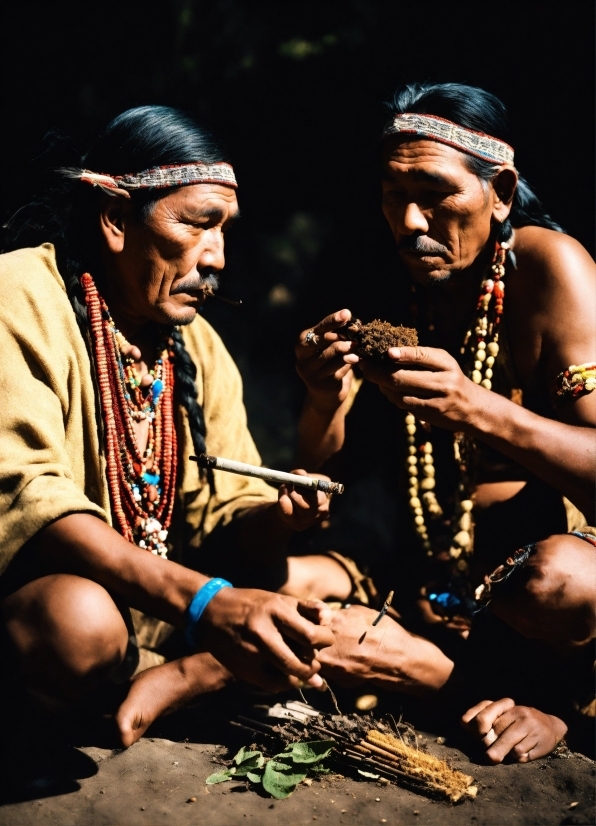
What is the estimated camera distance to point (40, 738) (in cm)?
275

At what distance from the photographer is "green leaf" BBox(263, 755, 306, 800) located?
252cm

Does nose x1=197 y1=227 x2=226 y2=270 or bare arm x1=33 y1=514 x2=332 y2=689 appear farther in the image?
nose x1=197 y1=227 x2=226 y2=270

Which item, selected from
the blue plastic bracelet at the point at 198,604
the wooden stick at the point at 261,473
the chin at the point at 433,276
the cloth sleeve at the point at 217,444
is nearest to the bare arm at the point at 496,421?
the wooden stick at the point at 261,473

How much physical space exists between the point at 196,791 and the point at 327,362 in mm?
1492

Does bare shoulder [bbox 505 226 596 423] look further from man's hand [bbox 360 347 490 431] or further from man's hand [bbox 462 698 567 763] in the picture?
man's hand [bbox 462 698 567 763]

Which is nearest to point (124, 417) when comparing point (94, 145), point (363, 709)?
point (94, 145)

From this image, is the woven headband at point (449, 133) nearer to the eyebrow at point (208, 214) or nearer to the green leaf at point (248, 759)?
the eyebrow at point (208, 214)

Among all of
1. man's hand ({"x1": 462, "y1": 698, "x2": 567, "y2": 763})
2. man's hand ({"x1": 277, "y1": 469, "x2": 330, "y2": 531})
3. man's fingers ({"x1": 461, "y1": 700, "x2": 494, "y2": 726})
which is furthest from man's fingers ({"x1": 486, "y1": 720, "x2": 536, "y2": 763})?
man's hand ({"x1": 277, "y1": 469, "x2": 330, "y2": 531})

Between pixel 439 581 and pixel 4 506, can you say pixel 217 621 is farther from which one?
pixel 439 581

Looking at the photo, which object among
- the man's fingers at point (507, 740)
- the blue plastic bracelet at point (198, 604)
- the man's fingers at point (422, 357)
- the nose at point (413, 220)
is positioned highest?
the nose at point (413, 220)

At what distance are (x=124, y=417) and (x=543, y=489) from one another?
1.66 m

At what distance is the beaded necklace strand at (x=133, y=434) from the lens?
3.04 meters

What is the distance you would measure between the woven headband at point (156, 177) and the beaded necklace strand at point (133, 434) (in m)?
0.34

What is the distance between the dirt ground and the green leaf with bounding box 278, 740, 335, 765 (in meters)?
0.07
